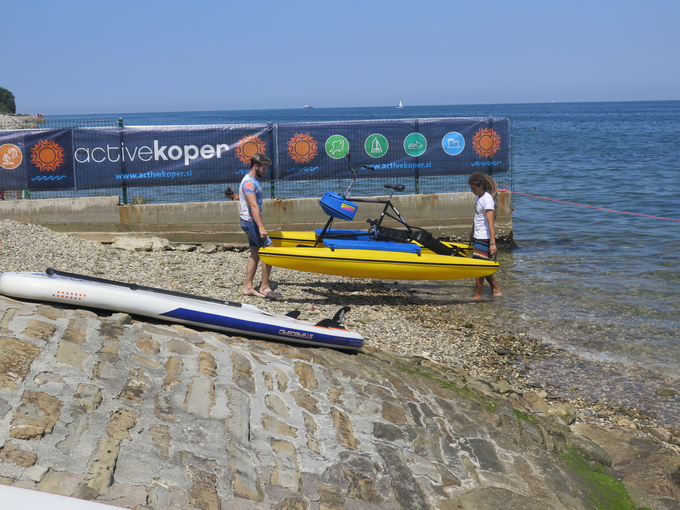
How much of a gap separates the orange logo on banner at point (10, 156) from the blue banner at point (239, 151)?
2 centimetres

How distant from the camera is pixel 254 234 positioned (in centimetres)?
815

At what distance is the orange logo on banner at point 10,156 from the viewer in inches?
444

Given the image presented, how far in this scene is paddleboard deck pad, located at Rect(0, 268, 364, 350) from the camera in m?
5.14

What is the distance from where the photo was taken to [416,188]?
1229 centimetres

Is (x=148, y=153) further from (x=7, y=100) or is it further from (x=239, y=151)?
(x=7, y=100)

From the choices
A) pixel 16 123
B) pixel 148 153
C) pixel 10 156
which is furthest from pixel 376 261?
pixel 16 123

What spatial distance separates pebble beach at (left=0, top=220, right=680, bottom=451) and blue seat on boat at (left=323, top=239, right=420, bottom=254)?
0.83 meters

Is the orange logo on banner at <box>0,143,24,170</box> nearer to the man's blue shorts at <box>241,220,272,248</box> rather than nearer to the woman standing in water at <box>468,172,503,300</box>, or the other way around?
the man's blue shorts at <box>241,220,272,248</box>

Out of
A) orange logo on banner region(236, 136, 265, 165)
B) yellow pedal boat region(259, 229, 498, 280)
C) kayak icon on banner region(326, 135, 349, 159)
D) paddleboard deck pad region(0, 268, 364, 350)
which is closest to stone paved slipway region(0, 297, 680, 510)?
paddleboard deck pad region(0, 268, 364, 350)

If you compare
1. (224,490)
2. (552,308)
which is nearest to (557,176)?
(552,308)

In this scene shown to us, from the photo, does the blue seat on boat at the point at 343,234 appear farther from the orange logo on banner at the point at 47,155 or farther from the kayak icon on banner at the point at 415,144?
the orange logo on banner at the point at 47,155

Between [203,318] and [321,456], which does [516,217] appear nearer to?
[203,318]

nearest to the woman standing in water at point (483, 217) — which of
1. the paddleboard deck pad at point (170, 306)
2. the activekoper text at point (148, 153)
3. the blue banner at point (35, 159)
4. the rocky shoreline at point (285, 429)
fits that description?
the rocky shoreline at point (285, 429)

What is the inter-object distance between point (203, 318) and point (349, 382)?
4.86 feet
